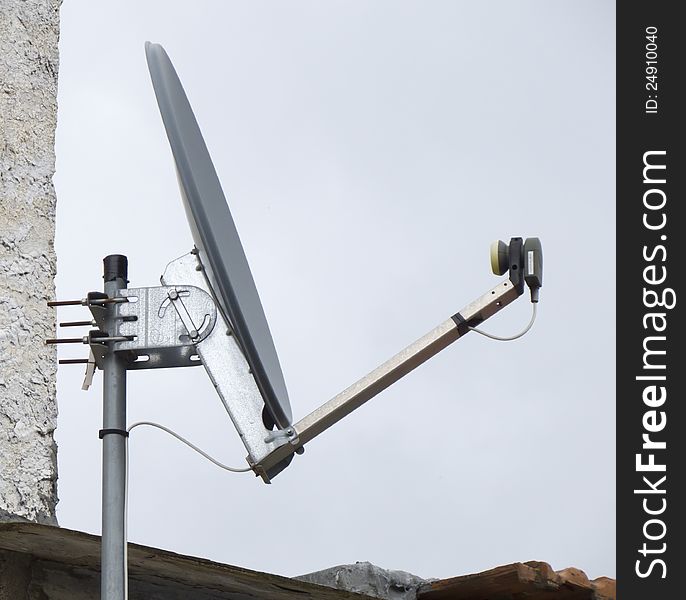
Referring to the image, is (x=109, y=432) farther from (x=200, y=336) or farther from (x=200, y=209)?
(x=200, y=209)

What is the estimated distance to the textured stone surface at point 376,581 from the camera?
3170mm

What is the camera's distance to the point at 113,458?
2.19m

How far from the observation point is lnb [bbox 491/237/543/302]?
2.32 metres

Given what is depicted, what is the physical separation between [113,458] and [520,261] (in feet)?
2.63

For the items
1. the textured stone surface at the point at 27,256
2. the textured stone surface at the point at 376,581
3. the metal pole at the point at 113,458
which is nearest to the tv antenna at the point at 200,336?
the metal pole at the point at 113,458

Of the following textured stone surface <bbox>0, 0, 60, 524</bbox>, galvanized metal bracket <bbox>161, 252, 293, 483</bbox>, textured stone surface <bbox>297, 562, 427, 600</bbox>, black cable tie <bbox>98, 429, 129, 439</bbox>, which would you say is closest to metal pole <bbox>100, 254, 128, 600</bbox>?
black cable tie <bbox>98, 429, 129, 439</bbox>

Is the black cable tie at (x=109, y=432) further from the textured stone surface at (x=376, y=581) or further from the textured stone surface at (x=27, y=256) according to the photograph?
the textured stone surface at (x=376, y=581)

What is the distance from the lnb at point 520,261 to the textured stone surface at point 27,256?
121cm

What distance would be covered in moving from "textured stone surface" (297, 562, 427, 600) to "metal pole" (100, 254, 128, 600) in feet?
3.70

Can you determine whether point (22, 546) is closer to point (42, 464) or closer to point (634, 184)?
point (42, 464)

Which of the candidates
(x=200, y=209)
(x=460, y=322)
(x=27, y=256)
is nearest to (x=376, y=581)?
(x=460, y=322)

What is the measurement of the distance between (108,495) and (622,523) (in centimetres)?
152

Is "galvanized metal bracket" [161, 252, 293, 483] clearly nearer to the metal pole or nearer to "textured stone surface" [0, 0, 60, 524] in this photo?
the metal pole

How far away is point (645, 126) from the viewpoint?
354cm
